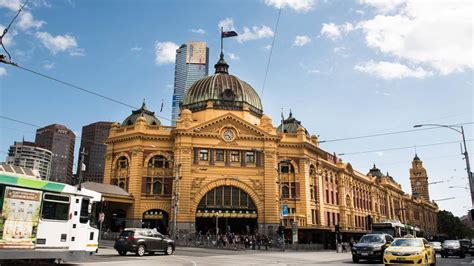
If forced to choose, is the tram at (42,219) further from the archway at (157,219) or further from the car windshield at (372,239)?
the archway at (157,219)

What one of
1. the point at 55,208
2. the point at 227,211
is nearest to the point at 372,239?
the point at 55,208

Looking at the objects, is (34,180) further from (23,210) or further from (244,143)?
(244,143)

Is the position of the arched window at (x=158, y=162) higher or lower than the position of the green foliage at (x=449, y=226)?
higher

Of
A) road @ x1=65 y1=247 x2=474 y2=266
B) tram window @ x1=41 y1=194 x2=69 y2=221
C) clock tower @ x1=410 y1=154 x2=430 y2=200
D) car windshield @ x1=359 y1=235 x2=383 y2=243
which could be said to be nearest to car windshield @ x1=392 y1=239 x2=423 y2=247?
road @ x1=65 y1=247 x2=474 y2=266

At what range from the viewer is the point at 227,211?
1998 inches

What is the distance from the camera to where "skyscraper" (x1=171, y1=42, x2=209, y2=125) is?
136750 millimetres

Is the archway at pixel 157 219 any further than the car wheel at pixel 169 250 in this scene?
Yes

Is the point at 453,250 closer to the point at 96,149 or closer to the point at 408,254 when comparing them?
the point at 408,254

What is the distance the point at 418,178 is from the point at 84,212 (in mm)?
154809

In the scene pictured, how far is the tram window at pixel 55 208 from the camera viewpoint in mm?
16516

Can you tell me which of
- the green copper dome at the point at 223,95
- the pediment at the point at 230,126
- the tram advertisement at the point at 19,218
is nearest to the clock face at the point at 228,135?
the pediment at the point at 230,126

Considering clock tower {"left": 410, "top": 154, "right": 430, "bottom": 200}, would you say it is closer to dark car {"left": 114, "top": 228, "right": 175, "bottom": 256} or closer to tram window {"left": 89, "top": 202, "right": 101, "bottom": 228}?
dark car {"left": 114, "top": 228, "right": 175, "bottom": 256}

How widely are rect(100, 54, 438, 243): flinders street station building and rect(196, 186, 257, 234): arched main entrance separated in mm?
127

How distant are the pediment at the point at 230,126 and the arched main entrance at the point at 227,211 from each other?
7.47 m
